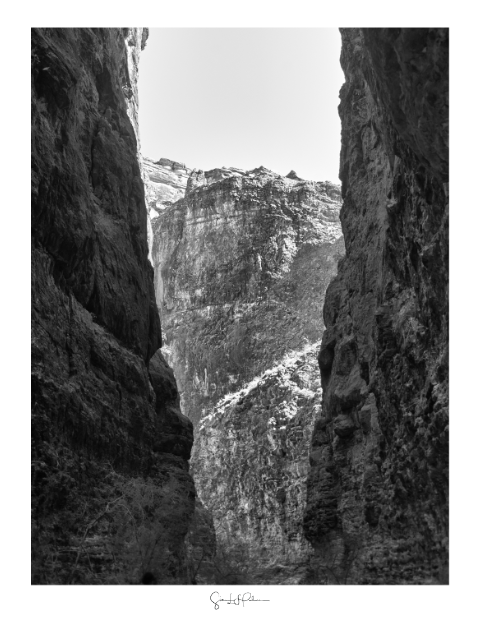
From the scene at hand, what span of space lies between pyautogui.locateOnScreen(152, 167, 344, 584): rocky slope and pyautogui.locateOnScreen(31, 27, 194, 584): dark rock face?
33.8m

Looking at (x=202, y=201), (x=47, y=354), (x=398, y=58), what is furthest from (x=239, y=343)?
(x=398, y=58)

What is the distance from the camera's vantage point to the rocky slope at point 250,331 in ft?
240

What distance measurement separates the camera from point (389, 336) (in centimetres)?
2902

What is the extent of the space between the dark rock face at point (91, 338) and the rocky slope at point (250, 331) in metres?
33.8

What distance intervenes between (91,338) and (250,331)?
63.7m

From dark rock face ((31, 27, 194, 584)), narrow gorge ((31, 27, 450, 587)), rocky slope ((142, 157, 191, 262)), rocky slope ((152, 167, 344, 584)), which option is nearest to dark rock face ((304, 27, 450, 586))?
narrow gorge ((31, 27, 450, 587))

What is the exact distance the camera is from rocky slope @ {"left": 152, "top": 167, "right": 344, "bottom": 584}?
240ft

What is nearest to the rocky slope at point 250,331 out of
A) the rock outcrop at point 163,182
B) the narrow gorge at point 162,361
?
the narrow gorge at point 162,361
